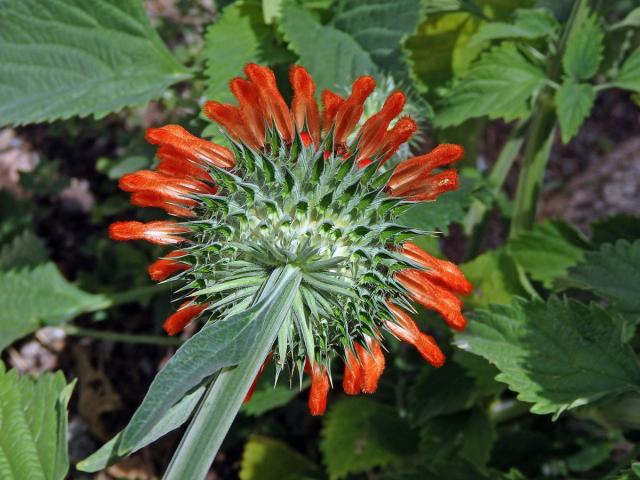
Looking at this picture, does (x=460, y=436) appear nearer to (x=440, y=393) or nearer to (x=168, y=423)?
(x=440, y=393)

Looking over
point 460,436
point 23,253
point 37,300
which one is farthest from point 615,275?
point 23,253

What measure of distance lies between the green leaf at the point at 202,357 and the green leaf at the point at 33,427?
0.60m

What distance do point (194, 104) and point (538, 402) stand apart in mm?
1460

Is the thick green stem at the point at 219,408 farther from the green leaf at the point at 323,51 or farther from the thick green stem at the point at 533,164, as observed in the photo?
the thick green stem at the point at 533,164

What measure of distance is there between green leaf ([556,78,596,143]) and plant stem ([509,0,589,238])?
0.61 ft

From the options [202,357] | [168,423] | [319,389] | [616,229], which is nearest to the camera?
[202,357]

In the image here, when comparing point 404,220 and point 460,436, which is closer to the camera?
point 404,220

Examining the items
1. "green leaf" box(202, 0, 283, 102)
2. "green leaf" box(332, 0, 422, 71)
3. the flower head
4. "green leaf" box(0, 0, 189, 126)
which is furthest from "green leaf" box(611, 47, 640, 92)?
"green leaf" box(0, 0, 189, 126)

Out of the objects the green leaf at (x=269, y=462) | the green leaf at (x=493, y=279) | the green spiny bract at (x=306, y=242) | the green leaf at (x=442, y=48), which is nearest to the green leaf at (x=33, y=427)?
the green spiny bract at (x=306, y=242)

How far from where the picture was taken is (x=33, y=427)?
5.39 feet

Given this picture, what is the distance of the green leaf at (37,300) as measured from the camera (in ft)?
7.73

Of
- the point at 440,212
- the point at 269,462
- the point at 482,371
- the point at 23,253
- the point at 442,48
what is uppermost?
the point at 442,48

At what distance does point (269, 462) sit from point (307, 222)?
5.62 feet

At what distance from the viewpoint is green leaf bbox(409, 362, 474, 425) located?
230 centimetres
